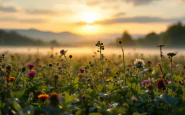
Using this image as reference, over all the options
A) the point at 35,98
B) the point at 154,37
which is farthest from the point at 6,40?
the point at 35,98

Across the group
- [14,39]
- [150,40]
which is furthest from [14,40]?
[150,40]

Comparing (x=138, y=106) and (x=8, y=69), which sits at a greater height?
(x=8, y=69)

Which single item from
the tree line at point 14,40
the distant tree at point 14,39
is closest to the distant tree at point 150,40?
the tree line at point 14,40

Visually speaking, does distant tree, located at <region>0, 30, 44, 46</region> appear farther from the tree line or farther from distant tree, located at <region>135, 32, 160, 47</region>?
distant tree, located at <region>135, 32, 160, 47</region>

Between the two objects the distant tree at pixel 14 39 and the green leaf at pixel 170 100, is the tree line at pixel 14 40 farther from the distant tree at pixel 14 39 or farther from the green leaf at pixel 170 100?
the green leaf at pixel 170 100

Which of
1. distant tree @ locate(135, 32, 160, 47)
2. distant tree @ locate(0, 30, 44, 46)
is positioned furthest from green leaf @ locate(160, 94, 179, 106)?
distant tree @ locate(135, 32, 160, 47)

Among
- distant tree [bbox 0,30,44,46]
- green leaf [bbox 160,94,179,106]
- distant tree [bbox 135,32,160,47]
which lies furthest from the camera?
distant tree [bbox 135,32,160,47]

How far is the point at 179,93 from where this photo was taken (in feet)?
14.2

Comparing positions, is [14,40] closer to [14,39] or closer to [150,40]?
[14,39]

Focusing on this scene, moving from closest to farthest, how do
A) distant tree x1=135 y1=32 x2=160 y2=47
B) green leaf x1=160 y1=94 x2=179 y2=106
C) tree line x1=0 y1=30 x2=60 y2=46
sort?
green leaf x1=160 y1=94 x2=179 y2=106 → tree line x1=0 y1=30 x2=60 y2=46 → distant tree x1=135 y1=32 x2=160 y2=47

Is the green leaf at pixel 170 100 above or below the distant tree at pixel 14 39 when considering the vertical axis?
below

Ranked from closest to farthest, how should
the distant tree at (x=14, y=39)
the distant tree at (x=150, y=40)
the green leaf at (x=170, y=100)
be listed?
the green leaf at (x=170, y=100)
the distant tree at (x=14, y=39)
the distant tree at (x=150, y=40)

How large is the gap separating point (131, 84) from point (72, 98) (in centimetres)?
105

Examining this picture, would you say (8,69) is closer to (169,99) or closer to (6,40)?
(169,99)
